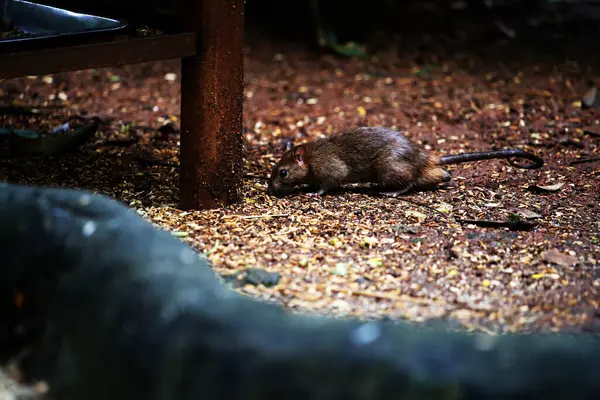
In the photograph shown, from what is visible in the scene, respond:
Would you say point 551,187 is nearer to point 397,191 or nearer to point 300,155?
point 397,191

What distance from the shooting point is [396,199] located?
5.91 metres

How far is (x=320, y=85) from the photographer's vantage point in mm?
9688

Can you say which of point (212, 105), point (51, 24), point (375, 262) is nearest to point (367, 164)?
point (212, 105)

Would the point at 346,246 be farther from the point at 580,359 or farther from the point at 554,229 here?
the point at 580,359

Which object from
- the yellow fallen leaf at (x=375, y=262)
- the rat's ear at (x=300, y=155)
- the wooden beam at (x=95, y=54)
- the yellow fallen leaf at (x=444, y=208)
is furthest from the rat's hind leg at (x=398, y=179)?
the wooden beam at (x=95, y=54)

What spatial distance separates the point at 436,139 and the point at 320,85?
2453mm

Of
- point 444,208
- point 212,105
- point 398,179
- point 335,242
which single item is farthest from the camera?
point 398,179

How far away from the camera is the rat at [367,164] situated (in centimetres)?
603

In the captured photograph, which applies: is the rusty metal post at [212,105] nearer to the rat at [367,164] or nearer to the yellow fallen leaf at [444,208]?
the rat at [367,164]

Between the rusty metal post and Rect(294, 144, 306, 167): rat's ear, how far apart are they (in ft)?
2.55

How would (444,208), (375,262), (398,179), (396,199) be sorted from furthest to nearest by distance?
1. (398,179)
2. (396,199)
3. (444,208)
4. (375,262)

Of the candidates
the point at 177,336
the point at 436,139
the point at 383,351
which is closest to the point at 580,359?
the point at 383,351

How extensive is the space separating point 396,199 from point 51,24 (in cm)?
272

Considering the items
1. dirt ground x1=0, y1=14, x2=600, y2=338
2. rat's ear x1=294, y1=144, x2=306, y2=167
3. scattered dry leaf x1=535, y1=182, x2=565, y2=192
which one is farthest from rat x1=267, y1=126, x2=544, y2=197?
scattered dry leaf x1=535, y1=182, x2=565, y2=192
